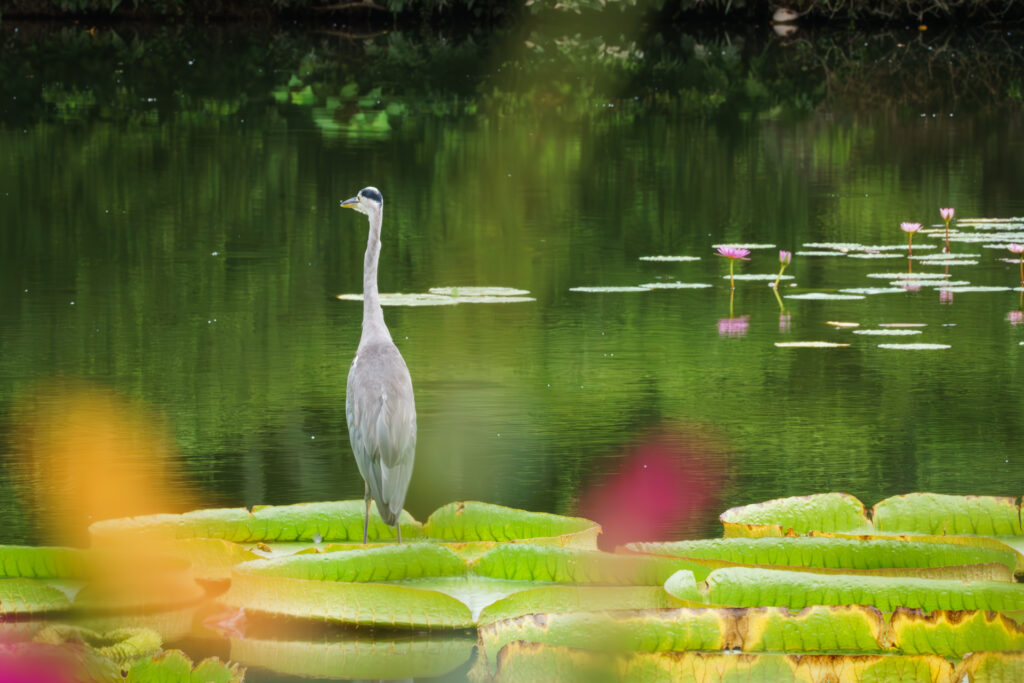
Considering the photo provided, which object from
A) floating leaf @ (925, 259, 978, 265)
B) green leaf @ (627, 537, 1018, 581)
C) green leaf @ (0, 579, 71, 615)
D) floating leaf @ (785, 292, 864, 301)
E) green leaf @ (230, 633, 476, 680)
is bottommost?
green leaf @ (230, 633, 476, 680)

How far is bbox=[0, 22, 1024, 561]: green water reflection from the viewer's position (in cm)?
458

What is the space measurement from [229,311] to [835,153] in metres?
6.97

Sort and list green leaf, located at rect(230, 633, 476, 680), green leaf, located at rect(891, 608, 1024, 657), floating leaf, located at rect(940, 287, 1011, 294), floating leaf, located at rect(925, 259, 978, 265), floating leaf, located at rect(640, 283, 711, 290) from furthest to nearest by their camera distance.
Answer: floating leaf, located at rect(925, 259, 978, 265), floating leaf, located at rect(640, 283, 711, 290), floating leaf, located at rect(940, 287, 1011, 294), green leaf, located at rect(230, 633, 476, 680), green leaf, located at rect(891, 608, 1024, 657)

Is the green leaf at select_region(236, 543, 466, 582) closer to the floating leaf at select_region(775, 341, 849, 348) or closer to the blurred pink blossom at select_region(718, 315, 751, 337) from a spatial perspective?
the floating leaf at select_region(775, 341, 849, 348)

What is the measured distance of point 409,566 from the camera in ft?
11.3

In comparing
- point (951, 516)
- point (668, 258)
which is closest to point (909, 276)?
point (668, 258)

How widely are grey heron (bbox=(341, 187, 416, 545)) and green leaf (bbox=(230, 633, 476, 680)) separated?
0.45 m

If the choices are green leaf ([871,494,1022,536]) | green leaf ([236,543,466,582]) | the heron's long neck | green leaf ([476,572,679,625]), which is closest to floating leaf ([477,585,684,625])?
green leaf ([476,572,679,625])

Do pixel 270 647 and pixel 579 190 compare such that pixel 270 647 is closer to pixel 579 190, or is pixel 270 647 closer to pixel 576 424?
pixel 576 424

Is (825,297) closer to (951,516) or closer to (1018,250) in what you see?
(1018,250)

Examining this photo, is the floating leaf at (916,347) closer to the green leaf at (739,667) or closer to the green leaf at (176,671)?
the green leaf at (739,667)

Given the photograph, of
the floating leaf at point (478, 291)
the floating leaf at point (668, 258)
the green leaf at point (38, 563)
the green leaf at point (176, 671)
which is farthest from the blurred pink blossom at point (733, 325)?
the green leaf at point (176, 671)

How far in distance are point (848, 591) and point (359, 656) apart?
0.87m

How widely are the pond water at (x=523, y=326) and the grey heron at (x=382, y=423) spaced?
501 millimetres
